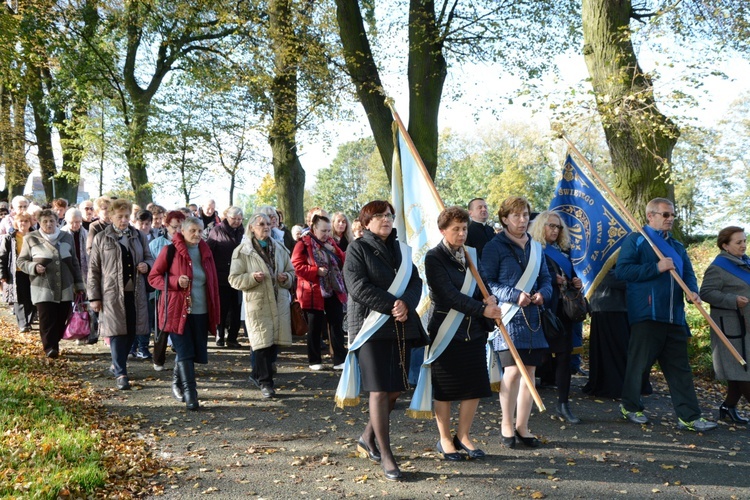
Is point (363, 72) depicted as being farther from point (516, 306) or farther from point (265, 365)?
point (516, 306)

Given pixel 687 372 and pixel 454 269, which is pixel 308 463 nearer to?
pixel 454 269

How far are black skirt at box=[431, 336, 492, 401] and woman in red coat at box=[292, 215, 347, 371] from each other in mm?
3922

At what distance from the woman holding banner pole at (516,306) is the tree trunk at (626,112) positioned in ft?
15.2

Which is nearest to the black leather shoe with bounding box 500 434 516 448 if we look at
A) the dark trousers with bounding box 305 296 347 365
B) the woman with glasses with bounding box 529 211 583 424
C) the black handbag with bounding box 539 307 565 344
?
the black handbag with bounding box 539 307 565 344

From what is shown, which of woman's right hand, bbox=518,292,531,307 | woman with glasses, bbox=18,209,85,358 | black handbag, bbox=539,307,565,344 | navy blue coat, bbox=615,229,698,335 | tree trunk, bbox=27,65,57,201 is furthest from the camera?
tree trunk, bbox=27,65,57,201

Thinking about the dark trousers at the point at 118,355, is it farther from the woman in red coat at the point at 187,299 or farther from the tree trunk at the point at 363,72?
the tree trunk at the point at 363,72

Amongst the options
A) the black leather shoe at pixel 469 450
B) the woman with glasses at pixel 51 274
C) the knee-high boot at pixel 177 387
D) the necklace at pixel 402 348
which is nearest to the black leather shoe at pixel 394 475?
the necklace at pixel 402 348

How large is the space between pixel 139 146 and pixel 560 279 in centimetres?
2068

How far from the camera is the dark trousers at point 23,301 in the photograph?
1120cm

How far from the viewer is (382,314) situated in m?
5.50

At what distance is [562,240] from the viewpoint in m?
7.70

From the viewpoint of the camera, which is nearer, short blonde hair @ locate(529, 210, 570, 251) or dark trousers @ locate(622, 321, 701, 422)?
dark trousers @ locate(622, 321, 701, 422)

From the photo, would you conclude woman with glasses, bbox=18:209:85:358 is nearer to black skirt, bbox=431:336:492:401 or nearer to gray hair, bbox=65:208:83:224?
gray hair, bbox=65:208:83:224

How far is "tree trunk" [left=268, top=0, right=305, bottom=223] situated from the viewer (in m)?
18.0
